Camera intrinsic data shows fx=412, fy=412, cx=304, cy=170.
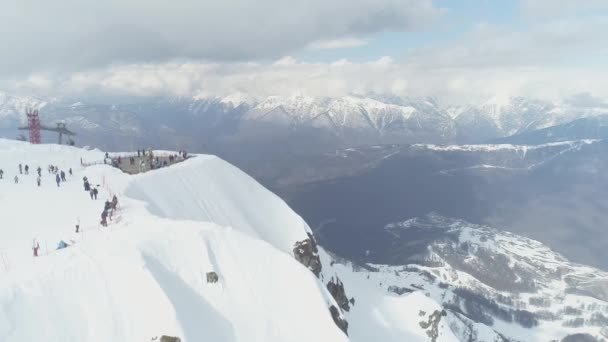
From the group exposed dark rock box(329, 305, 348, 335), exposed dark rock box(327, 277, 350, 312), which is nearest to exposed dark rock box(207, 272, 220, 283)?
exposed dark rock box(329, 305, 348, 335)

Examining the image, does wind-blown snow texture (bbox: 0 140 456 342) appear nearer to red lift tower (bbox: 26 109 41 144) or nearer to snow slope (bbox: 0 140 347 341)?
snow slope (bbox: 0 140 347 341)

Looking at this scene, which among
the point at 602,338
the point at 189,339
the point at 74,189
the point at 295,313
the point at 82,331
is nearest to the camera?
the point at 82,331

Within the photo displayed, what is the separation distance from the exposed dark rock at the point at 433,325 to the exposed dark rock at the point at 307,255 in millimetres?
19065

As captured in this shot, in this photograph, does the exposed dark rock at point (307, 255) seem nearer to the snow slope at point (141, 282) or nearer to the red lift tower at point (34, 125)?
the snow slope at point (141, 282)

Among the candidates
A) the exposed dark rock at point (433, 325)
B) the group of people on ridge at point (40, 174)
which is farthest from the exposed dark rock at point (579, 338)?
the group of people on ridge at point (40, 174)

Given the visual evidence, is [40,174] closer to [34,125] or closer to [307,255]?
[307,255]

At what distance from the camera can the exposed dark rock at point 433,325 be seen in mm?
64956

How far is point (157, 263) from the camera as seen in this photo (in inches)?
1304

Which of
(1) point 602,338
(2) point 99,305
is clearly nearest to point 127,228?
(2) point 99,305

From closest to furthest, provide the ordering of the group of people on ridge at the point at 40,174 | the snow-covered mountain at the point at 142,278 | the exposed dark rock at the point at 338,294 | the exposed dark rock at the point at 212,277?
the snow-covered mountain at the point at 142,278 < the exposed dark rock at the point at 212,277 < the group of people on ridge at the point at 40,174 < the exposed dark rock at the point at 338,294

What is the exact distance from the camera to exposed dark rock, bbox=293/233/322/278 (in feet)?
225

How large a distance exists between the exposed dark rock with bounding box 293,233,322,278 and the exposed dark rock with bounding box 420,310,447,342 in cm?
1906

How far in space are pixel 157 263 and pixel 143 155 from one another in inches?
2230

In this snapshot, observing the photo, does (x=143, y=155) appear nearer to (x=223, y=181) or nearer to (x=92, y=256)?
(x=223, y=181)
